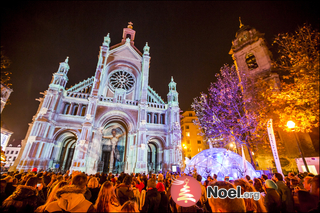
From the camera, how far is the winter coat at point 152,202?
12.8 ft

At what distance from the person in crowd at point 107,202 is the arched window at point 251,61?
2587 centimetres

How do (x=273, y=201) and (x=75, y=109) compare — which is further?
(x=75, y=109)

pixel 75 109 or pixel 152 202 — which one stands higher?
pixel 75 109

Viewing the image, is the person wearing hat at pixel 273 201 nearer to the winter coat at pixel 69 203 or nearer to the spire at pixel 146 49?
the winter coat at pixel 69 203

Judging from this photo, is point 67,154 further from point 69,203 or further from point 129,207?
point 129,207

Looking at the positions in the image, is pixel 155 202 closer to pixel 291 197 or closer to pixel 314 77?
pixel 291 197

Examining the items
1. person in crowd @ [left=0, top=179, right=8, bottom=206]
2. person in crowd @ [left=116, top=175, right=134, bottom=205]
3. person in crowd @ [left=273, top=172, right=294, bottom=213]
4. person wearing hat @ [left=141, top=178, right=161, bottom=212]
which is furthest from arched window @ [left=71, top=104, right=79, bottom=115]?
person in crowd @ [left=273, top=172, right=294, bottom=213]

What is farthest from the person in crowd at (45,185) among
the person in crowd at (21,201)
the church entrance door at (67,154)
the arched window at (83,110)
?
the church entrance door at (67,154)

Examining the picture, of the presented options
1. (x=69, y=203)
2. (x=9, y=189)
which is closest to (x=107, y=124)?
(x=9, y=189)

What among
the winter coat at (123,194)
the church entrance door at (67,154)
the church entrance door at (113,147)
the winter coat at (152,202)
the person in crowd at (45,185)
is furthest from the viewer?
the church entrance door at (113,147)

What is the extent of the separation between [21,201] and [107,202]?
1.64 m

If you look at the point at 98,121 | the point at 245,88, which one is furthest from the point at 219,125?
the point at 98,121

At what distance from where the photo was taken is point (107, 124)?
2383cm

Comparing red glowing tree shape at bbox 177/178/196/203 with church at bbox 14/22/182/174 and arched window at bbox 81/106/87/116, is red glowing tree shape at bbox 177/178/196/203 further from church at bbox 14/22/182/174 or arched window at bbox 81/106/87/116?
arched window at bbox 81/106/87/116
